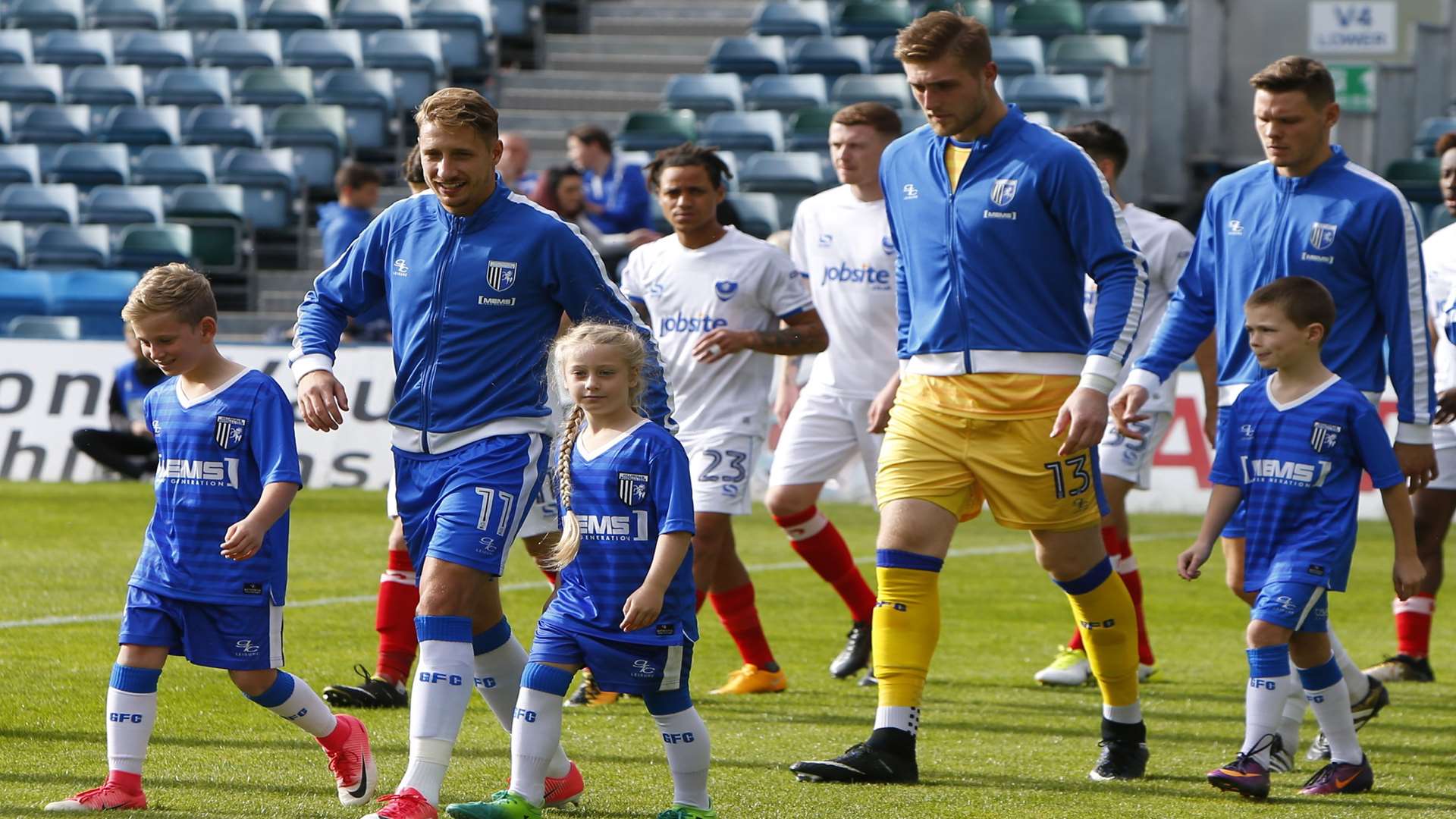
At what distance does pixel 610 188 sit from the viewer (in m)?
14.9

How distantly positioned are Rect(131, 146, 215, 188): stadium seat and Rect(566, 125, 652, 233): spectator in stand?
609cm

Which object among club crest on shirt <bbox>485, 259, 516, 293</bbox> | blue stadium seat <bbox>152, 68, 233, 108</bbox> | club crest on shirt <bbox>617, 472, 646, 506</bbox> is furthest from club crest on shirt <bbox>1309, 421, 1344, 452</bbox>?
blue stadium seat <bbox>152, 68, 233, 108</bbox>

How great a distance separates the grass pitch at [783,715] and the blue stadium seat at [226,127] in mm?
9192

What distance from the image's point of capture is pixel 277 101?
20.7m

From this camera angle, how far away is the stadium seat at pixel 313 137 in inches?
771

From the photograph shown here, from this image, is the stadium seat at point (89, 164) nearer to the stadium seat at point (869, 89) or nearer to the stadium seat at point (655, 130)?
the stadium seat at point (655, 130)

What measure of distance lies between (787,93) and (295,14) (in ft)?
19.5

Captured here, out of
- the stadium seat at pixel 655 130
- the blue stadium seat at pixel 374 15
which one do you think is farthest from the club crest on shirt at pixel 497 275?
the blue stadium seat at pixel 374 15

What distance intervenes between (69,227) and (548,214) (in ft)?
47.0

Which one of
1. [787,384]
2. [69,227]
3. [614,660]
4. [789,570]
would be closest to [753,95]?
[69,227]

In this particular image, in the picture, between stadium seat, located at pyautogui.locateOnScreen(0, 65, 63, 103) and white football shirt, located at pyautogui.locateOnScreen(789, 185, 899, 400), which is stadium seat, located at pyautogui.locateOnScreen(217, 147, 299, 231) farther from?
white football shirt, located at pyautogui.locateOnScreen(789, 185, 899, 400)

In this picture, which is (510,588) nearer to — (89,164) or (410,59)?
(89,164)

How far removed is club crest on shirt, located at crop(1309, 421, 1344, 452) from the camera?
536 cm

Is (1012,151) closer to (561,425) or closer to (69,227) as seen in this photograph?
(561,425)
